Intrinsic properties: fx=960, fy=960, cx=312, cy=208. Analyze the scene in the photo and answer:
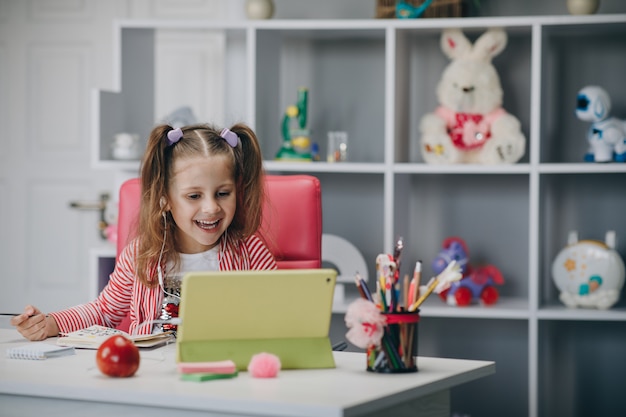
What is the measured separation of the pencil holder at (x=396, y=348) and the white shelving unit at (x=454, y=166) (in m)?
1.60

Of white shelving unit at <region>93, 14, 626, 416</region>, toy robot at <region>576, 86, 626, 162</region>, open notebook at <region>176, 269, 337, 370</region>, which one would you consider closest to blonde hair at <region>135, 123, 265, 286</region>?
open notebook at <region>176, 269, 337, 370</region>

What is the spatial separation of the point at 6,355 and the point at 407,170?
1760mm

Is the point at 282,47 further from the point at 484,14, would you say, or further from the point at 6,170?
the point at 6,170

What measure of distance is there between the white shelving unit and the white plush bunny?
6cm

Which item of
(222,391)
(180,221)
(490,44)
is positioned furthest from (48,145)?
(222,391)

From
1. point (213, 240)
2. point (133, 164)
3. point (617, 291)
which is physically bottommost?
point (617, 291)

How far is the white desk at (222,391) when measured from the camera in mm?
1221

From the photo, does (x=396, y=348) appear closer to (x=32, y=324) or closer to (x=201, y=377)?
(x=201, y=377)

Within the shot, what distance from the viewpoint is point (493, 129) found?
3145mm

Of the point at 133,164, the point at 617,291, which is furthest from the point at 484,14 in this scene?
the point at 133,164

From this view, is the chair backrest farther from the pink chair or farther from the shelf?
the shelf

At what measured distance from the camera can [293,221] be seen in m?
2.16

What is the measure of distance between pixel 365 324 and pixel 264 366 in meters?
0.17

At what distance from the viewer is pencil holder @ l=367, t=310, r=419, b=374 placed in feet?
4.74
